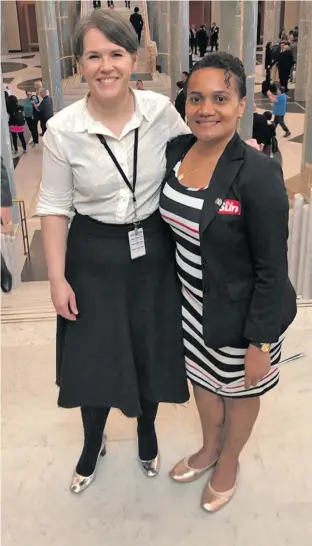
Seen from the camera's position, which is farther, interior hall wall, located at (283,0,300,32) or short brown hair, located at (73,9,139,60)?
interior hall wall, located at (283,0,300,32)

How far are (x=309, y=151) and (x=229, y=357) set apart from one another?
7354 mm

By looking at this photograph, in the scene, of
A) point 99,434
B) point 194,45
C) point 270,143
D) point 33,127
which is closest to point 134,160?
point 99,434

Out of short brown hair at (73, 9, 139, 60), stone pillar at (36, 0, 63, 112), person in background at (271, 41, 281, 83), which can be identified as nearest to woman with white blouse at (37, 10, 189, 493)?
short brown hair at (73, 9, 139, 60)

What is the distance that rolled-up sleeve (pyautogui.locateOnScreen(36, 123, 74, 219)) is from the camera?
6.32 feet

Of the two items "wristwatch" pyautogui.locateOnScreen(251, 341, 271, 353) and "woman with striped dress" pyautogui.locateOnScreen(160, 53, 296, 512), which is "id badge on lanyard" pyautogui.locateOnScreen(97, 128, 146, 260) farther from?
"wristwatch" pyautogui.locateOnScreen(251, 341, 271, 353)

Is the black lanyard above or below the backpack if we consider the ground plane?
above

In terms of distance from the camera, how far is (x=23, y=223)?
7191 millimetres

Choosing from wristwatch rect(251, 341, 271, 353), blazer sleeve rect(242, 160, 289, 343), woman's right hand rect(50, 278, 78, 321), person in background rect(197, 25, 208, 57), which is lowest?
person in background rect(197, 25, 208, 57)

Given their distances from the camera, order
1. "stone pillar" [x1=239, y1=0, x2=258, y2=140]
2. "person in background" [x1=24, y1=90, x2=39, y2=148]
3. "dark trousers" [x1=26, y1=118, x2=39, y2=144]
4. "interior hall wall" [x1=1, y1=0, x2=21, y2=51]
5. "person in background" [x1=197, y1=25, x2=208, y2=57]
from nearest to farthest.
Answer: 1. "stone pillar" [x1=239, y1=0, x2=258, y2=140]
2. "person in background" [x1=24, y1=90, x2=39, y2=148]
3. "dark trousers" [x1=26, y1=118, x2=39, y2=144]
4. "person in background" [x1=197, y1=25, x2=208, y2=57]
5. "interior hall wall" [x1=1, y1=0, x2=21, y2=51]

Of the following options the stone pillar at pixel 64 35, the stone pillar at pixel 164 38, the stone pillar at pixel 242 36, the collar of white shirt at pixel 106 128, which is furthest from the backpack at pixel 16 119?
the collar of white shirt at pixel 106 128

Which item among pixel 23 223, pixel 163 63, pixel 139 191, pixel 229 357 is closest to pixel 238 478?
pixel 229 357

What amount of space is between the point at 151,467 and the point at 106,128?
5.09 feet

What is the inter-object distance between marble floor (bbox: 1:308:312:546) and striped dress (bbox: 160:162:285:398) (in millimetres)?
578

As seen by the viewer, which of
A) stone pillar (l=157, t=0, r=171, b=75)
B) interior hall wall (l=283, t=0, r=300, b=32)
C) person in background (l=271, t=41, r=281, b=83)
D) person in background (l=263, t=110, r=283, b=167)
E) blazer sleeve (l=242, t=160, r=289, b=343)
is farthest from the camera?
interior hall wall (l=283, t=0, r=300, b=32)
